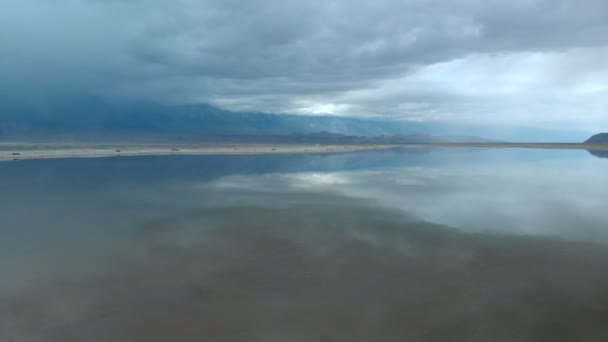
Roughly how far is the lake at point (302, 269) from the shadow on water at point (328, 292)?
5cm

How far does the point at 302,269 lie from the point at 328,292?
5.18ft

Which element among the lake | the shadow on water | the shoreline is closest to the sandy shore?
the shoreline

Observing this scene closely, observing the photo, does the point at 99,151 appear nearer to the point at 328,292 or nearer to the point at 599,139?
the point at 328,292

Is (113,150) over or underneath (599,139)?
underneath

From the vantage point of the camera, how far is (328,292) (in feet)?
30.0

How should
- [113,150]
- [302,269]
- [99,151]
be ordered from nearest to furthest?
[302,269] → [99,151] → [113,150]

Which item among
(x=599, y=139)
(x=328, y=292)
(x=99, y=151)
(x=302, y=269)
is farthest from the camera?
(x=599, y=139)

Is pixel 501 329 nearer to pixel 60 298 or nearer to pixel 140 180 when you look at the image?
pixel 60 298

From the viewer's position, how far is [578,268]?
34.8 ft

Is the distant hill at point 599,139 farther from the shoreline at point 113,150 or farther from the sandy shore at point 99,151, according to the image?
the sandy shore at point 99,151

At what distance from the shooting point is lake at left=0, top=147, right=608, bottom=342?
759 cm

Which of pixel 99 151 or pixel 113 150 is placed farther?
pixel 113 150

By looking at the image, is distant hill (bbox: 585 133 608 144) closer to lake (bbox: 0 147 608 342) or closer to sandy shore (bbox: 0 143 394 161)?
sandy shore (bbox: 0 143 394 161)

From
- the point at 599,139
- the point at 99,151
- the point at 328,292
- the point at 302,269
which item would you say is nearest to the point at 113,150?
the point at 99,151
